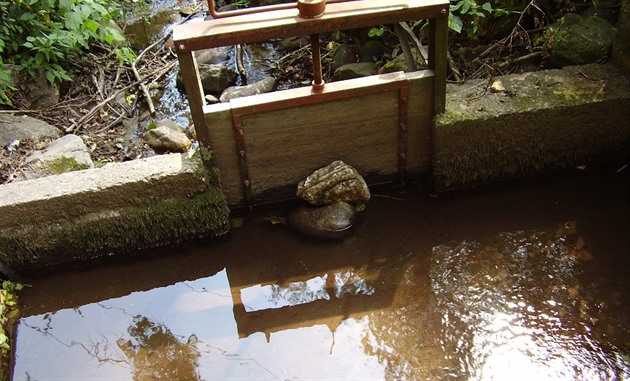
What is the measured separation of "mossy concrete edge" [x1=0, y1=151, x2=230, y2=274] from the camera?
12.8 ft

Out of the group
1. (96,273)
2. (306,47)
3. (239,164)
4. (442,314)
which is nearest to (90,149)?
(96,273)

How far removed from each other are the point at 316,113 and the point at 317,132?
16 centimetres

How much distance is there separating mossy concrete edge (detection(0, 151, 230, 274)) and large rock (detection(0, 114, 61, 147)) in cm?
99

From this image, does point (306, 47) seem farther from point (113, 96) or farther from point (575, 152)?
point (575, 152)

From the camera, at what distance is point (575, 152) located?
4406mm

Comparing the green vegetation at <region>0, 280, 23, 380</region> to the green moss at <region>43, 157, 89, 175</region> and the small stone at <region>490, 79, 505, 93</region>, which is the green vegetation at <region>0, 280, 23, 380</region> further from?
the small stone at <region>490, 79, 505, 93</region>

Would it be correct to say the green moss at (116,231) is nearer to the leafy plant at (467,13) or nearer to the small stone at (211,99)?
the small stone at (211,99)

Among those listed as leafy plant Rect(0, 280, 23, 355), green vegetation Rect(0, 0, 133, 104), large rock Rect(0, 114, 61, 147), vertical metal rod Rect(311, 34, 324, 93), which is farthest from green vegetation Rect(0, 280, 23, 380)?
vertical metal rod Rect(311, 34, 324, 93)

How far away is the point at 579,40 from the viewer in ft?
14.8

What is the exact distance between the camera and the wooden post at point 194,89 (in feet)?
11.9

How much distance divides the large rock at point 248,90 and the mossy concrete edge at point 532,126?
1.79 meters

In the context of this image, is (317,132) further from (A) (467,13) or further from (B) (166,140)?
(A) (467,13)

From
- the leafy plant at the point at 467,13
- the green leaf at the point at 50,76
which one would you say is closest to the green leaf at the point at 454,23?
the leafy plant at the point at 467,13

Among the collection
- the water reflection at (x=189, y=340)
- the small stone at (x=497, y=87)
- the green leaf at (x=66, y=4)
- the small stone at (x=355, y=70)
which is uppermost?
the green leaf at (x=66, y=4)
